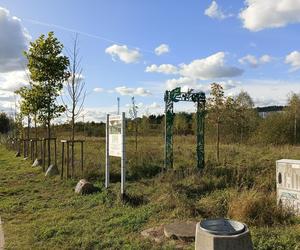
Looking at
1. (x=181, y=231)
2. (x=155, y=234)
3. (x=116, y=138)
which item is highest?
(x=116, y=138)

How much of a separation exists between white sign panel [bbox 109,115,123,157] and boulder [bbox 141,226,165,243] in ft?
13.2

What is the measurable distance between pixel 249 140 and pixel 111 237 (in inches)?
1012

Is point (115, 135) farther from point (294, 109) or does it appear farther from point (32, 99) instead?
point (294, 109)

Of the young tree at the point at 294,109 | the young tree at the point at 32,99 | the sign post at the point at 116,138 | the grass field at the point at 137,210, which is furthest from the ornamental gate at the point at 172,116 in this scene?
the young tree at the point at 294,109

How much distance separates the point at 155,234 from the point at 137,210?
194cm

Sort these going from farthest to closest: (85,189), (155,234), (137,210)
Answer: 1. (85,189)
2. (137,210)
3. (155,234)

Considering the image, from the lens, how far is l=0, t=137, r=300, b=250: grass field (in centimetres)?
667

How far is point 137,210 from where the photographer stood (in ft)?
28.4

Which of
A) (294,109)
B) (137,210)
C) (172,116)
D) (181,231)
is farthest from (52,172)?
(294,109)

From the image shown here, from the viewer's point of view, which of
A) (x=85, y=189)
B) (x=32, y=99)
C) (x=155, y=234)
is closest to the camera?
(x=155, y=234)

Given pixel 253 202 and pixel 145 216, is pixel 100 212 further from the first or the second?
pixel 253 202

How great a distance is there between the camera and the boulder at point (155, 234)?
6.50m

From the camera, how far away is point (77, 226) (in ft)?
25.9

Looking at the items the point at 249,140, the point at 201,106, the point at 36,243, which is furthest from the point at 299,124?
the point at 36,243
